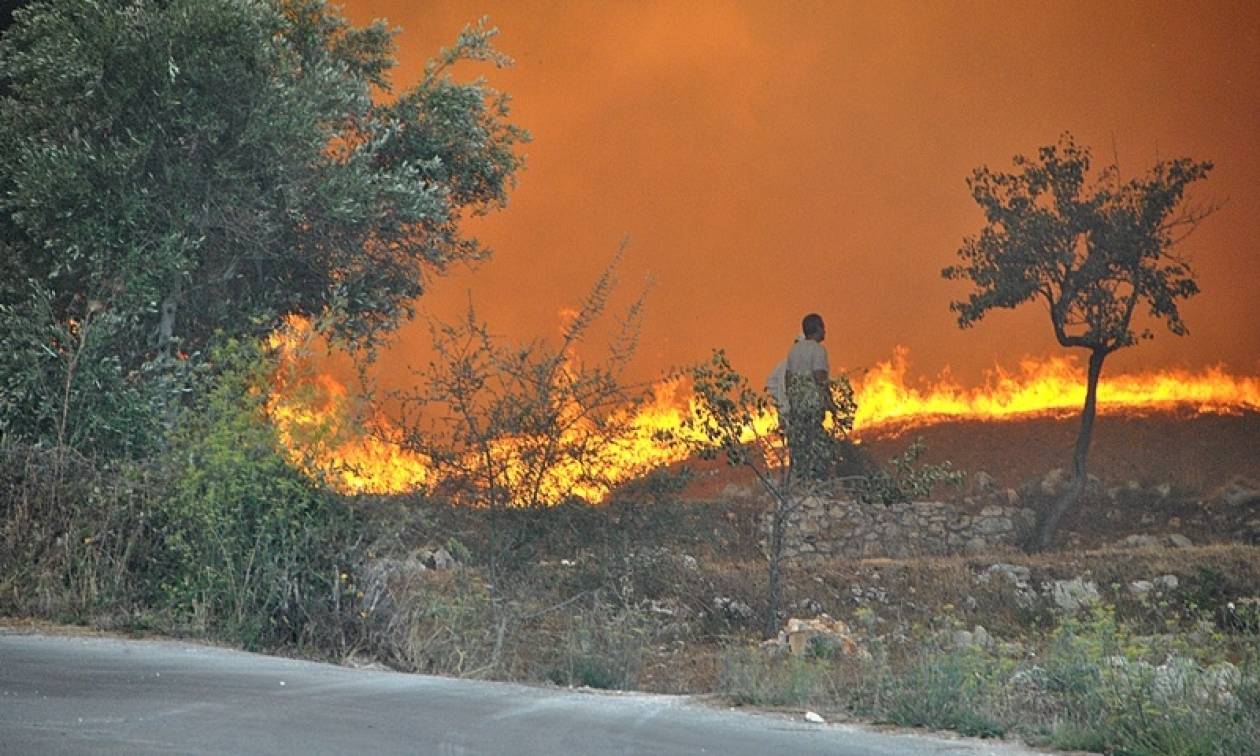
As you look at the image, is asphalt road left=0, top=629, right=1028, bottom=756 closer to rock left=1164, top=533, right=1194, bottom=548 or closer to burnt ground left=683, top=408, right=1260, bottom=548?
burnt ground left=683, top=408, right=1260, bottom=548

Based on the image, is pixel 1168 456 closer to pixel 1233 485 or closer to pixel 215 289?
pixel 1233 485

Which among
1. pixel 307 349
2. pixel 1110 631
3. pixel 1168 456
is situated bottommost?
pixel 1110 631

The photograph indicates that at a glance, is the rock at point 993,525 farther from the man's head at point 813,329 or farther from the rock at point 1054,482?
the man's head at point 813,329

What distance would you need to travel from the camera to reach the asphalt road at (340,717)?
28.6 ft

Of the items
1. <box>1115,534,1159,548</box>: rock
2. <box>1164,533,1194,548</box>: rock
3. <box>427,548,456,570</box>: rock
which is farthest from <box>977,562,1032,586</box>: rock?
<box>427,548,456,570</box>: rock

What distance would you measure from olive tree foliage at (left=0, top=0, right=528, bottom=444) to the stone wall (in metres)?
8.54

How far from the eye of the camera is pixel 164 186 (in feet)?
69.3

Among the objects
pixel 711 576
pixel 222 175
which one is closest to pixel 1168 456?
pixel 711 576

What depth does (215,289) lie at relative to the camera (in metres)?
23.0

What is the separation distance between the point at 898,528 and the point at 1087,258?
5.63m

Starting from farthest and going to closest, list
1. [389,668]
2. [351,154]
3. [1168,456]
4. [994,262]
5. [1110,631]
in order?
1. [1168,456]
2. [994,262]
3. [351,154]
4. [389,668]
5. [1110,631]

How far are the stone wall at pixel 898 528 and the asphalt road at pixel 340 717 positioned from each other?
50.7 ft

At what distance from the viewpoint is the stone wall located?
27.1 meters

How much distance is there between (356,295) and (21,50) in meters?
5.64
